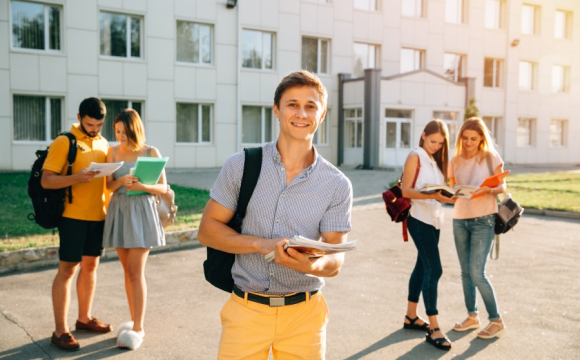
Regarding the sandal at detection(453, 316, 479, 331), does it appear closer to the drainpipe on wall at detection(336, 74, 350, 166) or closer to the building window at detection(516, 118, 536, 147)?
the drainpipe on wall at detection(336, 74, 350, 166)

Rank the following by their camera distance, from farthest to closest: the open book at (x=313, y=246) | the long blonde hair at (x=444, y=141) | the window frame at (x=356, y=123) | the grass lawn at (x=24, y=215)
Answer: the window frame at (x=356, y=123) < the grass lawn at (x=24, y=215) < the long blonde hair at (x=444, y=141) < the open book at (x=313, y=246)

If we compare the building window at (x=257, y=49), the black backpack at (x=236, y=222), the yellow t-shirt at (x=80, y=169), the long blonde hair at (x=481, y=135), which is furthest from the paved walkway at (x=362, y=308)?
the building window at (x=257, y=49)

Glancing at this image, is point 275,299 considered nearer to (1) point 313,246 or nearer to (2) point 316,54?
(1) point 313,246

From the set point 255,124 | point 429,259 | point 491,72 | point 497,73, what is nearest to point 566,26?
point 497,73

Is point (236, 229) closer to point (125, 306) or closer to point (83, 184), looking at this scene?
Result: point (83, 184)

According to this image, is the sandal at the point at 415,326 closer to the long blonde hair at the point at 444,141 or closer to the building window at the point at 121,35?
the long blonde hair at the point at 444,141

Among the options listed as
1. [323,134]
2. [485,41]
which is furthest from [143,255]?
[485,41]

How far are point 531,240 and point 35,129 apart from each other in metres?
18.5

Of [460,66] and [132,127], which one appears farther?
[460,66]

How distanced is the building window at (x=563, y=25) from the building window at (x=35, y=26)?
98.8ft

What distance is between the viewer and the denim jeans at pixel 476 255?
542 cm

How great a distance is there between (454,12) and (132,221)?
31367 mm

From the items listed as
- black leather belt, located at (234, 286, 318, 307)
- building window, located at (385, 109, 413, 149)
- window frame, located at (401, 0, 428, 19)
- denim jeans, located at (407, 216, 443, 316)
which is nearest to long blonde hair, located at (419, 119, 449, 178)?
denim jeans, located at (407, 216, 443, 316)

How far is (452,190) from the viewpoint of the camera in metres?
5.25
